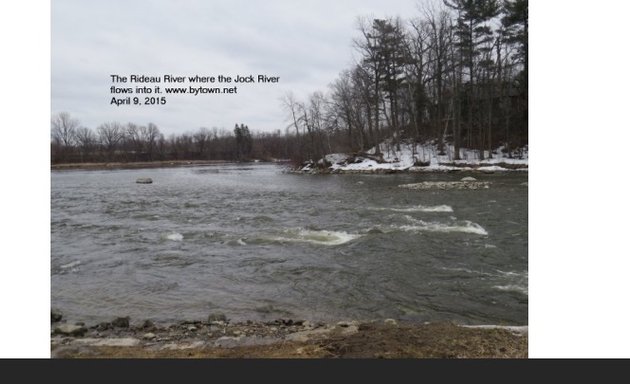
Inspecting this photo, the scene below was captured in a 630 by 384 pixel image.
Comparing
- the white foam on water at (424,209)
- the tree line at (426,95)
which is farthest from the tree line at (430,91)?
the white foam on water at (424,209)

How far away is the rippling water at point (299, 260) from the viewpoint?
23.5 feet

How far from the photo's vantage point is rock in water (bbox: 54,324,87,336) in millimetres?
5766

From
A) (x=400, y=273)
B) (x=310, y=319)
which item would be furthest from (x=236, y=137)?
(x=310, y=319)

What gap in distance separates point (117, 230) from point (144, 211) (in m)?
4.04

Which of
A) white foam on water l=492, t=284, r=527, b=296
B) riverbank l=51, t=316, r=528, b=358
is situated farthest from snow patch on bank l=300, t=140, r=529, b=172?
riverbank l=51, t=316, r=528, b=358

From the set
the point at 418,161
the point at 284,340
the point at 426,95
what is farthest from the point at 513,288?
the point at 426,95

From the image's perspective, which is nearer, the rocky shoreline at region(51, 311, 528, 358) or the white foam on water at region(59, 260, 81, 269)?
the rocky shoreline at region(51, 311, 528, 358)

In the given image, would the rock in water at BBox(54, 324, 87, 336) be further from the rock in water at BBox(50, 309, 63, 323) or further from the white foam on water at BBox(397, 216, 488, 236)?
the white foam on water at BBox(397, 216, 488, 236)

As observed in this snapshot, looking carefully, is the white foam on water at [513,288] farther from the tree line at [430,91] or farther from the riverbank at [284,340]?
the tree line at [430,91]

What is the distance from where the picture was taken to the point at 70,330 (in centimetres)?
582

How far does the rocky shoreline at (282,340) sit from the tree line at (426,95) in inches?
360

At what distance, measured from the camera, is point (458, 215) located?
14.8m

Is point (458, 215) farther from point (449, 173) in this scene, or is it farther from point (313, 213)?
point (449, 173)

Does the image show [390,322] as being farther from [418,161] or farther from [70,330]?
[418,161]
